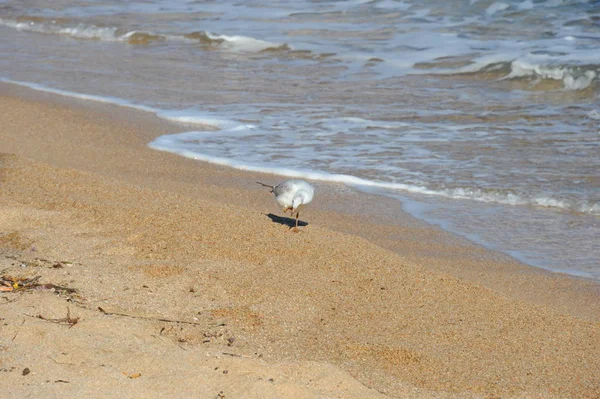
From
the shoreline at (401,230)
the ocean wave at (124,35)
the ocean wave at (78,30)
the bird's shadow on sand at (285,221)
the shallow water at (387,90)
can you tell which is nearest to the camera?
the shoreline at (401,230)

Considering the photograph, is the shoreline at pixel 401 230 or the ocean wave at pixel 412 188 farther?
the ocean wave at pixel 412 188

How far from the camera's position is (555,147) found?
7.39 m

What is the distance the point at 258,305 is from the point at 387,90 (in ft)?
21.4

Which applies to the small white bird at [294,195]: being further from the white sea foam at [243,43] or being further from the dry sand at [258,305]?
the white sea foam at [243,43]

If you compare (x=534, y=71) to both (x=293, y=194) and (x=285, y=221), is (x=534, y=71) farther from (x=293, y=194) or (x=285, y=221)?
(x=293, y=194)

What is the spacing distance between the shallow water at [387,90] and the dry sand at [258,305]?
0.78m

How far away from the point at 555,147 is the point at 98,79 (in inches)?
217

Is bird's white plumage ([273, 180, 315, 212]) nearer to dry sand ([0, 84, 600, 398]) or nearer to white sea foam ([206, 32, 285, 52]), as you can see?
dry sand ([0, 84, 600, 398])

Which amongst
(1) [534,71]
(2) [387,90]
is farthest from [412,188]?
(1) [534,71]

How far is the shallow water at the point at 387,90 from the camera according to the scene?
6.19m

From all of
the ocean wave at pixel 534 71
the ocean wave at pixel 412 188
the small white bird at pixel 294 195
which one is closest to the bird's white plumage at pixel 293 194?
the small white bird at pixel 294 195

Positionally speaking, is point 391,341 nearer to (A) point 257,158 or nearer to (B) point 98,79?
(A) point 257,158

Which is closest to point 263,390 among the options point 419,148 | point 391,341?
point 391,341

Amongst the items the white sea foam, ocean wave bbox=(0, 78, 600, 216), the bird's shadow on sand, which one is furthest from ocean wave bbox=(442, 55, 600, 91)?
the bird's shadow on sand
